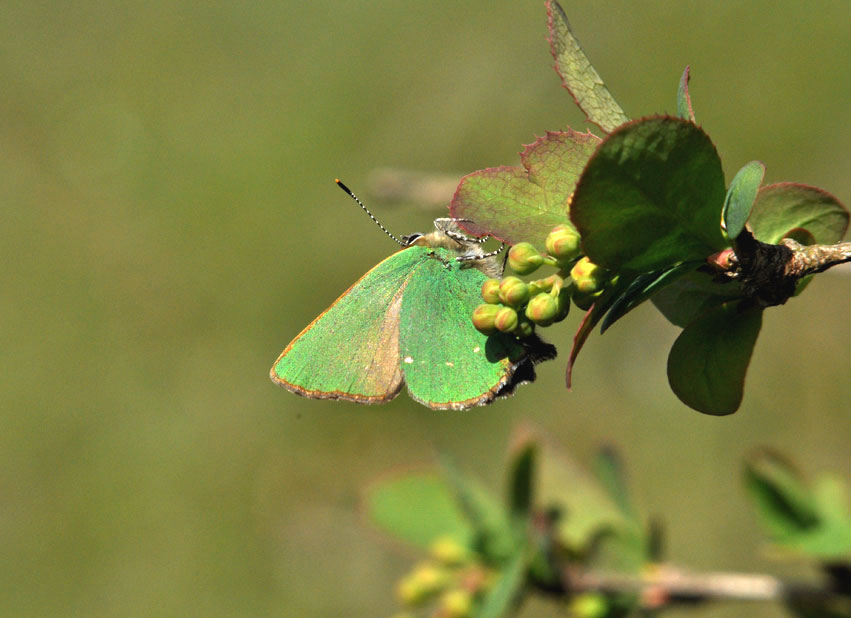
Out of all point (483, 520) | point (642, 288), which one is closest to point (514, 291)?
point (642, 288)

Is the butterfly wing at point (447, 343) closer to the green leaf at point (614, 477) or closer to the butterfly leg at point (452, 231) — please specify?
the butterfly leg at point (452, 231)

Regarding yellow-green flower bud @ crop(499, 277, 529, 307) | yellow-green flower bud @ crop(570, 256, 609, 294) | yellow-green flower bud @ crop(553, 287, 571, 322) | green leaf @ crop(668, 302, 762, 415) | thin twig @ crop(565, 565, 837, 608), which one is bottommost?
thin twig @ crop(565, 565, 837, 608)

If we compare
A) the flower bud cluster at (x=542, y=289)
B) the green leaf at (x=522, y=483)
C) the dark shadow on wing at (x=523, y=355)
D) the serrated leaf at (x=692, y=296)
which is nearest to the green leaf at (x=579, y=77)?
the flower bud cluster at (x=542, y=289)

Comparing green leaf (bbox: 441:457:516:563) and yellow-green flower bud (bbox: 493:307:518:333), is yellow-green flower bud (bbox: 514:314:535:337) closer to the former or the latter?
yellow-green flower bud (bbox: 493:307:518:333)

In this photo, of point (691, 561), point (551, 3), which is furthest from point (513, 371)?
point (691, 561)

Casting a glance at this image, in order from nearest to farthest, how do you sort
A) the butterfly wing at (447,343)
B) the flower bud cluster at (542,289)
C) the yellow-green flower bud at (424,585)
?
1. the flower bud cluster at (542,289)
2. the butterfly wing at (447,343)
3. the yellow-green flower bud at (424,585)

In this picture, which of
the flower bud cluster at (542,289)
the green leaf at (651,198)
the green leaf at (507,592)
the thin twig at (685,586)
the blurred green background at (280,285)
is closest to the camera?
the green leaf at (651,198)

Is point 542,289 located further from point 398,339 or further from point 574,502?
point 574,502

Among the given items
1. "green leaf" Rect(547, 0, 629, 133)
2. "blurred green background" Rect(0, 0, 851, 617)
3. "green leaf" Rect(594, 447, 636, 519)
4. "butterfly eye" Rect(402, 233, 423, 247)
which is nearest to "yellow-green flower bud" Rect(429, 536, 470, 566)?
"green leaf" Rect(594, 447, 636, 519)
